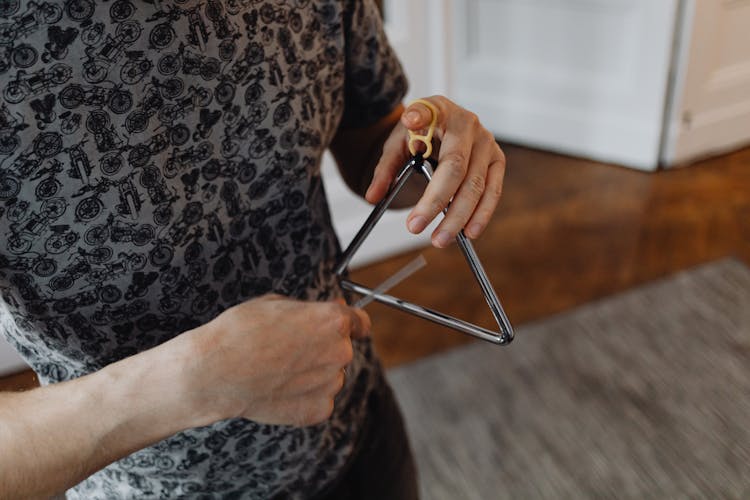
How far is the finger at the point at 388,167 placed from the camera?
445 mm

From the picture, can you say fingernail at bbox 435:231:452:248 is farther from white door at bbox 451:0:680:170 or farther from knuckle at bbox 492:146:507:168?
white door at bbox 451:0:680:170

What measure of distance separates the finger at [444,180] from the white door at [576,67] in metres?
1.57

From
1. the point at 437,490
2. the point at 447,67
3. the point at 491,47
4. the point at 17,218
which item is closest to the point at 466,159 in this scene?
the point at 17,218

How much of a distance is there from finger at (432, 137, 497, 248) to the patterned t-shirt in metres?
0.14

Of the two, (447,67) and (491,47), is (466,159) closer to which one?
(447,67)

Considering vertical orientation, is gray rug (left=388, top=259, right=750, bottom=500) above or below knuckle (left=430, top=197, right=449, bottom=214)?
below

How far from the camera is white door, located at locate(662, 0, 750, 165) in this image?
40.7 inches

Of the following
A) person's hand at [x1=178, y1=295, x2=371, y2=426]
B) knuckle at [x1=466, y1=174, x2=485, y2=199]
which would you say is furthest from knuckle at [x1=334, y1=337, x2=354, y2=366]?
knuckle at [x1=466, y1=174, x2=485, y2=199]

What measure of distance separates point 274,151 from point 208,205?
6cm

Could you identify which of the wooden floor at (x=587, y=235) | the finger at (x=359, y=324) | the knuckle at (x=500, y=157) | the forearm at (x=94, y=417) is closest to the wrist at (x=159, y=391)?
the forearm at (x=94, y=417)

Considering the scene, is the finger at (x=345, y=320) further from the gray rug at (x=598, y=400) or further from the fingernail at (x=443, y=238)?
the gray rug at (x=598, y=400)

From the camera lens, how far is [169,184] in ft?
→ 1.51

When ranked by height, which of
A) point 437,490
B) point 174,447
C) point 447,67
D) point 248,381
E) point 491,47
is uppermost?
point 248,381

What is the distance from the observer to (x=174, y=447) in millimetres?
509
